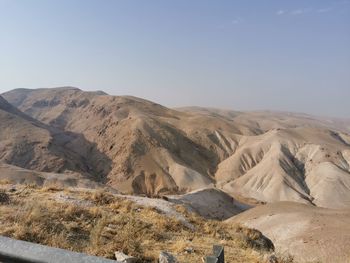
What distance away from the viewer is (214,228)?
1227 cm

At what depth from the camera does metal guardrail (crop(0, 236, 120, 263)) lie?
2885mm

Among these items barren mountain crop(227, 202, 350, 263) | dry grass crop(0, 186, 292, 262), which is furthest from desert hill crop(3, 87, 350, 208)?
dry grass crop(0, 186, 292, 262)

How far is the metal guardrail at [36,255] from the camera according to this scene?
2.88m

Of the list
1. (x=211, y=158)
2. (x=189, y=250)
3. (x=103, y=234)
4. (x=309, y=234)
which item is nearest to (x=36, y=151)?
(x=211, y=158)

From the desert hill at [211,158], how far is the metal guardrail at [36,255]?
2484 inches

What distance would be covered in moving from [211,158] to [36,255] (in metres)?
83.2

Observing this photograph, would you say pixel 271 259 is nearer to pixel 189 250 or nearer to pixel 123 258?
pixel 189 250

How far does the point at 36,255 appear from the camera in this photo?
2.99 m

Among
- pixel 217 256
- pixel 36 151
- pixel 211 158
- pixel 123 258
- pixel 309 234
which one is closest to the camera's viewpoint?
pixel 217 256

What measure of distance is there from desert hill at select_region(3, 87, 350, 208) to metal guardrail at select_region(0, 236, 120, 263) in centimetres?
6310

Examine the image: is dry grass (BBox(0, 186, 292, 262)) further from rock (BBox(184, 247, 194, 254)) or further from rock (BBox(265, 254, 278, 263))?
rock (BBox(265, 254, 278, 263))

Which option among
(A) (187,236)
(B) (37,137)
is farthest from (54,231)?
(B) (37,137)

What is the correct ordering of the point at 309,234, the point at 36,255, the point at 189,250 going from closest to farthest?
the point at 36,255 < the point at 189,250 < the point at 309,234

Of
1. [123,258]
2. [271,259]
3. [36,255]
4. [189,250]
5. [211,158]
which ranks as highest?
[36,255]
